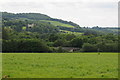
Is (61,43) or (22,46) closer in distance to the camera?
(22,46)

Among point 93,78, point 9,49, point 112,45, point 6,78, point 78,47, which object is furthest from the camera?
point 78,47

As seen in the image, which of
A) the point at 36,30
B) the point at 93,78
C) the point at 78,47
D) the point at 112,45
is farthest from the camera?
the point at 36,30

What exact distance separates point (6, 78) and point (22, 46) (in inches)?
2993

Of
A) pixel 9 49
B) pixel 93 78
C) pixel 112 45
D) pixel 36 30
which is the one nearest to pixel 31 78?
pixel 93 78

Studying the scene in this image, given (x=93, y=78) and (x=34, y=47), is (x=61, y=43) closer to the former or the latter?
(x=34, y=47)

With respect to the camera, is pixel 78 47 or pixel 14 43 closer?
pixel 14 43

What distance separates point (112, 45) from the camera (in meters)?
93.4

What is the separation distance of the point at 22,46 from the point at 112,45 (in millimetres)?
31514

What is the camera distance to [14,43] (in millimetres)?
88250

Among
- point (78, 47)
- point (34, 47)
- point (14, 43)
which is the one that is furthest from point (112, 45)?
point (14, 43)

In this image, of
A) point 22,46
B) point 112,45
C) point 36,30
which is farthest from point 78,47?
point 36,30

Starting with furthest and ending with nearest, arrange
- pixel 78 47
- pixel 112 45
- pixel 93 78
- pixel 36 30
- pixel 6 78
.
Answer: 1. pixel 36 30
2. pixel 78 47
3. pixel 112 45
4. pixel 93 78
5. pixel 6 78

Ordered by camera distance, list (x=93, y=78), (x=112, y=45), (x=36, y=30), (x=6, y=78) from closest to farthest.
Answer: (x=6, y=78) → (x=93, y=78) → (x=112, y=45) → (x=36, y=30)

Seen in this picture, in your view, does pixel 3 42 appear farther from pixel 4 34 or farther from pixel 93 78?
pixel 93 78
